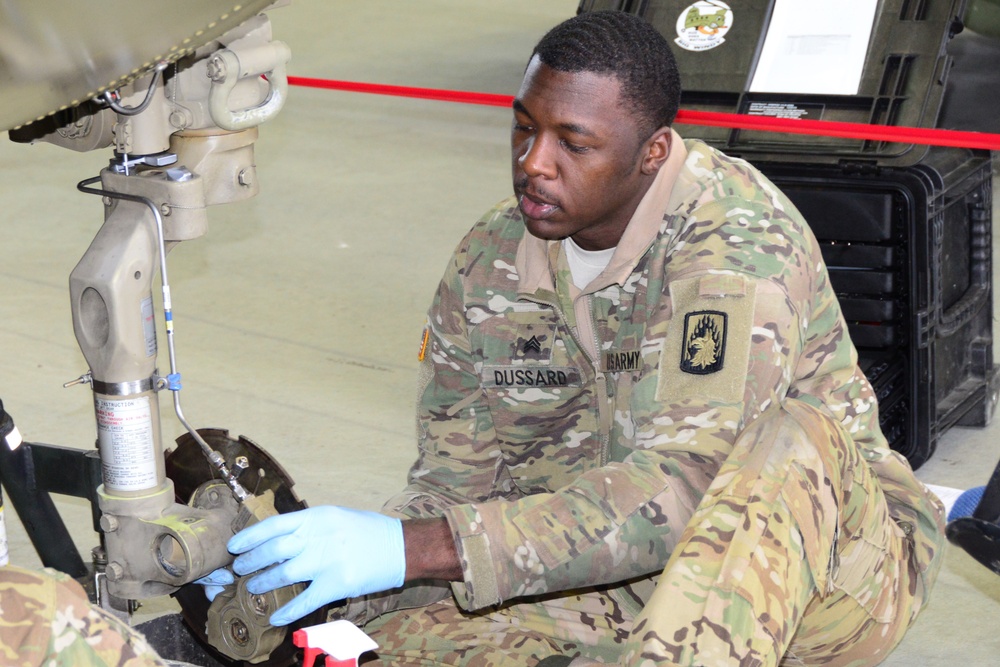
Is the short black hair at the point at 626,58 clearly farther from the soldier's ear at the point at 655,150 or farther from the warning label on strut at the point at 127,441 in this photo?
the warning label on strut at the point at 127,441

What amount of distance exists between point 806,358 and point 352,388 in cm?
173

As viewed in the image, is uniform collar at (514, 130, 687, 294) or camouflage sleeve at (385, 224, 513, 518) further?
camouflage sleeve at (385, 224, 513, 518)

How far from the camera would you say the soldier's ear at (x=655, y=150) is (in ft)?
6.07

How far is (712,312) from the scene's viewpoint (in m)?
1.68

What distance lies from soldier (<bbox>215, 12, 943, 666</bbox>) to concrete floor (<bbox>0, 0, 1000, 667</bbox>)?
68 cm

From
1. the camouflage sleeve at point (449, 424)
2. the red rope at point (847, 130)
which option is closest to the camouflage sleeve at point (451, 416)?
the camouflage sleeve at point (449, 424)

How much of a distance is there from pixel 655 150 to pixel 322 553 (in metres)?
0.72

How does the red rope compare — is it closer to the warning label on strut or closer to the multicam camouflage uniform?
the multicam camouflage uniform

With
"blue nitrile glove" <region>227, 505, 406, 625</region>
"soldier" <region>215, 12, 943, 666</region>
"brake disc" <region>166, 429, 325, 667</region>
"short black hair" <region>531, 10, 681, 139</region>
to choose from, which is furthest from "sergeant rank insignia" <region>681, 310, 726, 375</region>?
"brake disc" <region>166, 429, 325, 667</region>

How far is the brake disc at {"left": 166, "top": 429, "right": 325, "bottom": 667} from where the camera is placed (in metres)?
1.90

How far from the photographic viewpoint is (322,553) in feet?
5.09

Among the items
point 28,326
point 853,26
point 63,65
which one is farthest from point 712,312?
point 28,326

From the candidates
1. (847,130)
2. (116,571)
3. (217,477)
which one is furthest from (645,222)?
(847,130)

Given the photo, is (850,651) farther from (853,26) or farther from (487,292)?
(853,26)
